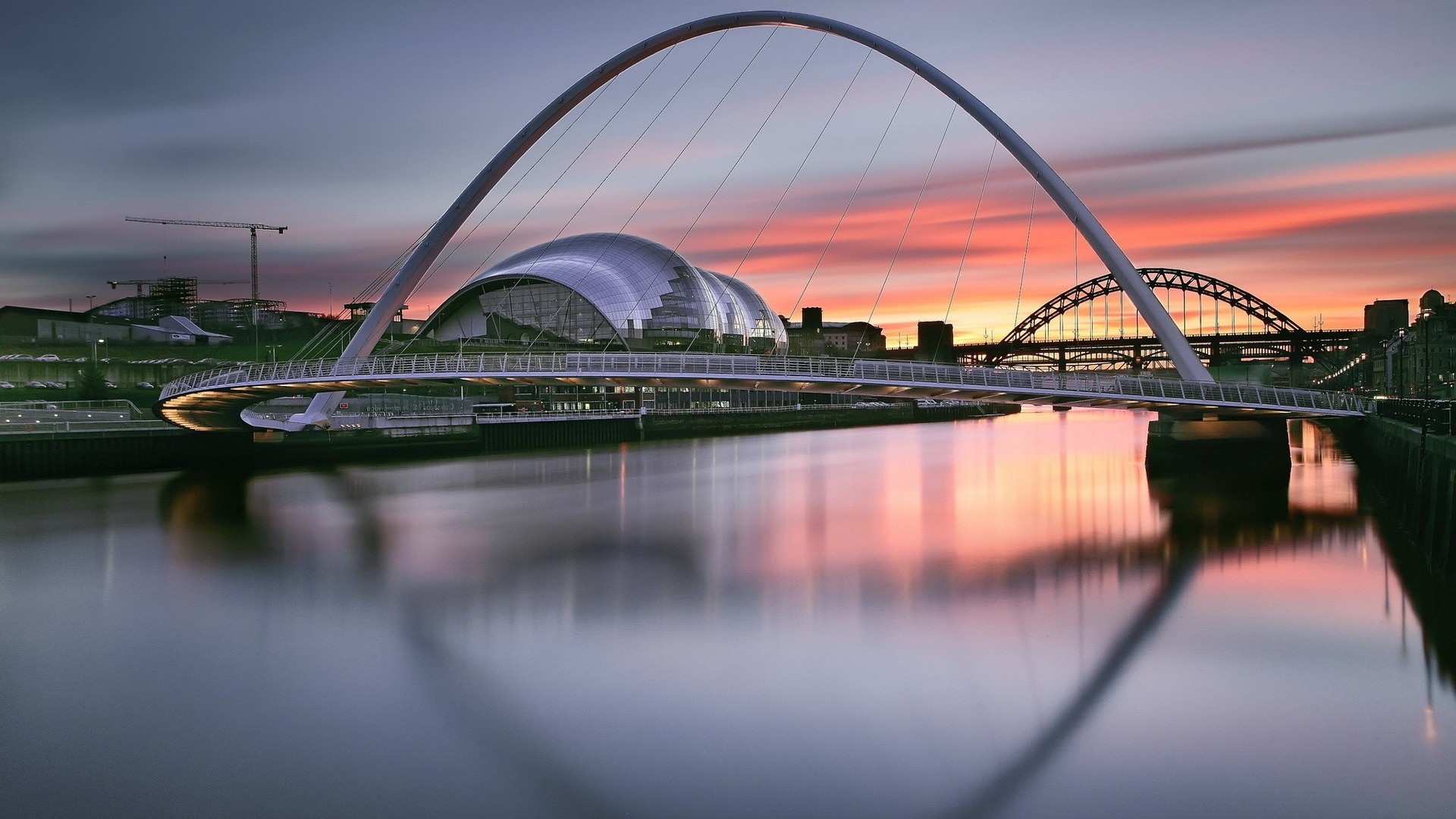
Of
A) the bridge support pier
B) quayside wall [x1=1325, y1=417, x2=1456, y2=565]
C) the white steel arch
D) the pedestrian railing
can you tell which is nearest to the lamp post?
quayside wall [x1=1325, y1=417, x2=1456, y2=565]

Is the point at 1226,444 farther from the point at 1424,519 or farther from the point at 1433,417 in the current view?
the point at 1424,519

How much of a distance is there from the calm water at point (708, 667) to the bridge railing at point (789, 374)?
3.68 meters

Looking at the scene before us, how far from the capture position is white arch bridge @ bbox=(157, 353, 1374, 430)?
24.9 meters

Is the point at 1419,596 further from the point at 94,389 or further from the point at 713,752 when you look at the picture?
the point at 94,389

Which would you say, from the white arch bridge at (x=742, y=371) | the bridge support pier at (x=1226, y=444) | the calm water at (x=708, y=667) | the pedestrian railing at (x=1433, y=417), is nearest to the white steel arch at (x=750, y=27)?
the white arch bridge at (x=742, y=371)

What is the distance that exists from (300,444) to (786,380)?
83.2 ft

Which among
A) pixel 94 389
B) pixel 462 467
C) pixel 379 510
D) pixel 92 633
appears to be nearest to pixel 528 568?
pixel 92 633

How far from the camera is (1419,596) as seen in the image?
53.5ft

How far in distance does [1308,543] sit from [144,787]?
894 inches

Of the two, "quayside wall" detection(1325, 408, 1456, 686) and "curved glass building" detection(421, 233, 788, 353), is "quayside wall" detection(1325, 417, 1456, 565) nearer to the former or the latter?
"quayside wall" detection(1325, 408, 1456, 686)

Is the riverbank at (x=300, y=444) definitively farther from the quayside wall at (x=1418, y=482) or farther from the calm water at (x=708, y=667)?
the quayside wall at (x=1418, y=482)

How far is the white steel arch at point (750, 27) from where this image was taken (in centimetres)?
3084

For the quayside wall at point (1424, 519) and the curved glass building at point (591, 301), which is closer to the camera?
the quayside wall at point (1424, 519)

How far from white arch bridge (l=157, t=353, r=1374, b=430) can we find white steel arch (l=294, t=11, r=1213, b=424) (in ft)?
5.47
